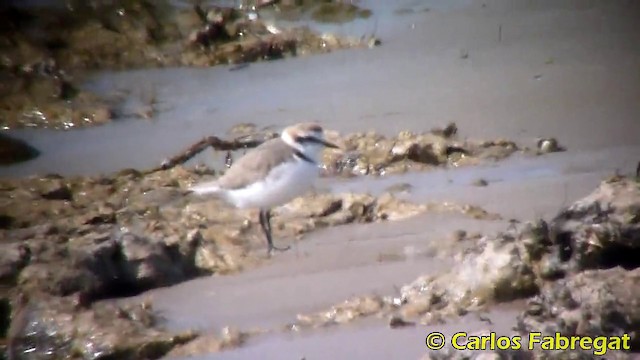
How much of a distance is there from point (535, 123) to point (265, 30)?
3881mm

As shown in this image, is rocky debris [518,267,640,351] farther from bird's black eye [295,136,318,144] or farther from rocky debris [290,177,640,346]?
bird's black eye [295,136,318,144]

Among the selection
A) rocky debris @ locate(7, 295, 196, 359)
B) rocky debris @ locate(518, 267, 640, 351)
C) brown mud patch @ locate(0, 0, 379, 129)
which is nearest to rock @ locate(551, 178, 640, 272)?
rocky debris @ locate(518, 267, 640, 351)

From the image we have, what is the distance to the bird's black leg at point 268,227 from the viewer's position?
5.06m

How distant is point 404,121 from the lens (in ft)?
22.9

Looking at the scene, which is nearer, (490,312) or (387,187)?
(490,312)

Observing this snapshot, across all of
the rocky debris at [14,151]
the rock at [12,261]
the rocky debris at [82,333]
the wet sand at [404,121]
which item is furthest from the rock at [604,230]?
the rocky debris at [14,151]

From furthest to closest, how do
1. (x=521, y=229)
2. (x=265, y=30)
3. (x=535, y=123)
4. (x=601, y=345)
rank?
(x=265, y=30) < (x=535, y=123) < (x=521, y=229) < (x=601, y=345)

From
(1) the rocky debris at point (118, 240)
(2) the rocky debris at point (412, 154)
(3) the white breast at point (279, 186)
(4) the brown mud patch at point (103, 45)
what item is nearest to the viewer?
(1) the rocky debris at point (118, 240)

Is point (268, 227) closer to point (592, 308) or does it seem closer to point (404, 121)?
point (404, 121)

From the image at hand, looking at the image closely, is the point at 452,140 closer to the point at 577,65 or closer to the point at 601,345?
the point at 577,65

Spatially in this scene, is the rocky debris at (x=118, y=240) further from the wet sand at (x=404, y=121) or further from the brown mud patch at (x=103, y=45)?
the brown mud patch at (x=103, y=45)

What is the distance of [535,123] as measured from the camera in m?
6.77

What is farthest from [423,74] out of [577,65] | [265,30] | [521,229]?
[521,229]

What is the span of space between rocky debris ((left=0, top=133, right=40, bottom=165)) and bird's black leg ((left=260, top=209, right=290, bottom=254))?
264 centimetres
